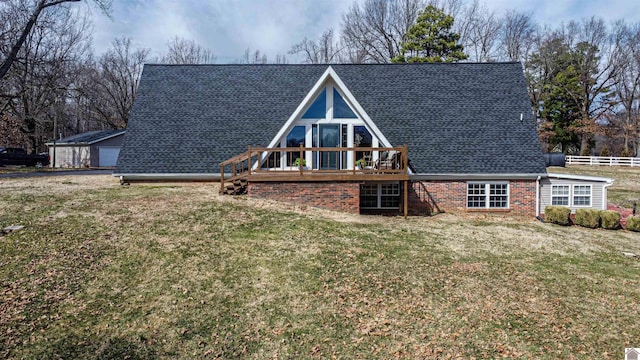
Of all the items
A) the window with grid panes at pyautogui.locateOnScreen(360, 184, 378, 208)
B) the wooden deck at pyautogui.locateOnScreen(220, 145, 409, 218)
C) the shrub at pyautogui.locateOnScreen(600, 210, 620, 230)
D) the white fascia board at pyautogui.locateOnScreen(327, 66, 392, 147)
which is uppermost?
the white fascia board at pyautogui.locateOnScreen(327, 66, 392, 147)

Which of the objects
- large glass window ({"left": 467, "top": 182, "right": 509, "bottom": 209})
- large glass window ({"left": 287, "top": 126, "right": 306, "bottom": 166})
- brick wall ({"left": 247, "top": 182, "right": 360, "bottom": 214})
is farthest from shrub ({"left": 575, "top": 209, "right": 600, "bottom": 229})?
large glass window ({"left": 287, "top": 126, "right": 306, "bottom": 166})

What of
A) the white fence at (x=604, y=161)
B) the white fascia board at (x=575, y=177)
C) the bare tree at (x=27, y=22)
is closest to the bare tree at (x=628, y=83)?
the white fence at (x=604, y=161)

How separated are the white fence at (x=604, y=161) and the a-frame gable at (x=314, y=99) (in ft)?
99.6

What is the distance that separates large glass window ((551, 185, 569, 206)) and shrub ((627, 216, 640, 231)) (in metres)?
2.14

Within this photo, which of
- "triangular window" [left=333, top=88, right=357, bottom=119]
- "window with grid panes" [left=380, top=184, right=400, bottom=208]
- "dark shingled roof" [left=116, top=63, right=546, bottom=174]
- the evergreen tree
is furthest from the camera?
the evergreen tree

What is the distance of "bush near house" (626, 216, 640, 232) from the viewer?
1388cm

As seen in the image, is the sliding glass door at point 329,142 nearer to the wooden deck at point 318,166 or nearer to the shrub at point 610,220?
the wooden deck at point 318,166

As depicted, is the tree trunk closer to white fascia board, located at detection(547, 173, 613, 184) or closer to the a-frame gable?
the a-frame gable

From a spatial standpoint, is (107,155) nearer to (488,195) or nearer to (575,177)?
(488,195)

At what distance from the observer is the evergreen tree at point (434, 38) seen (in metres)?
37.8

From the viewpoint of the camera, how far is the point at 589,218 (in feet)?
46.4

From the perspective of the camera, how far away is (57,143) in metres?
34.3

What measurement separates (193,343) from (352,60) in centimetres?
4491

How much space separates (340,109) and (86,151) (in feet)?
94.2
